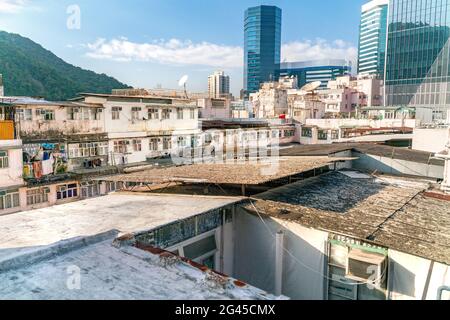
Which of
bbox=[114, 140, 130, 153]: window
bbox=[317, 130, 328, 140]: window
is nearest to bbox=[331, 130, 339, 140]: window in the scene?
bbox=[317, 130, 328, 140]: window

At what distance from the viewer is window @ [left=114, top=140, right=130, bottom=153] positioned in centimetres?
2780

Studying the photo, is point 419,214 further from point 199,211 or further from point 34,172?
point 34,172

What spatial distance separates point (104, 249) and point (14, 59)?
49.0 metres

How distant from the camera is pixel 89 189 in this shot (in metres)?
26.1

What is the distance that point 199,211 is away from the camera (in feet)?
29.8

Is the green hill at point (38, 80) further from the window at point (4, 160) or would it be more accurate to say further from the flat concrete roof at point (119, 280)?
the flat concrete roof at point (119, 280)

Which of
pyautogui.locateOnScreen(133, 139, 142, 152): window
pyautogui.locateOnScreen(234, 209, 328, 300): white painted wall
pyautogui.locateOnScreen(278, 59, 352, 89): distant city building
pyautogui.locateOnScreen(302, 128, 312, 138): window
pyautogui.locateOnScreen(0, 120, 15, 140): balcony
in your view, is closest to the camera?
pyautogui.locateOnScreen(234, 209, 328, 300): white painted wall

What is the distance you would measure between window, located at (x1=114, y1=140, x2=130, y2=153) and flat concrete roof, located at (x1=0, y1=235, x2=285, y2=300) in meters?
22.2

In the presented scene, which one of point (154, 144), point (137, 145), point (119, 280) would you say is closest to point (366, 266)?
point (119, 280)

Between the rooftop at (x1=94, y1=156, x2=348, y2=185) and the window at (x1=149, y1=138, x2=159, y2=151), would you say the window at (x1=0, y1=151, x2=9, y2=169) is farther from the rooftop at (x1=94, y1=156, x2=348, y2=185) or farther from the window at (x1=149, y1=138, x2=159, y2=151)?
the rooftop at (x1=94, y1=156, x2=348, y2=185)

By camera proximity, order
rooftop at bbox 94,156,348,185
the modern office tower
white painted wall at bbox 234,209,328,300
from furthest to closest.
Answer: the modern office tower, rooftop at bbox 94,156,348,185, white painted wall at bbox 234,209,328,300

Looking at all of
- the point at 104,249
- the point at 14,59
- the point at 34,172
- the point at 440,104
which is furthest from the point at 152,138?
the point at 440,104

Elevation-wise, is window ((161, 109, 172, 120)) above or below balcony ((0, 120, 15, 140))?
above

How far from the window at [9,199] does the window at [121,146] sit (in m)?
7.80
